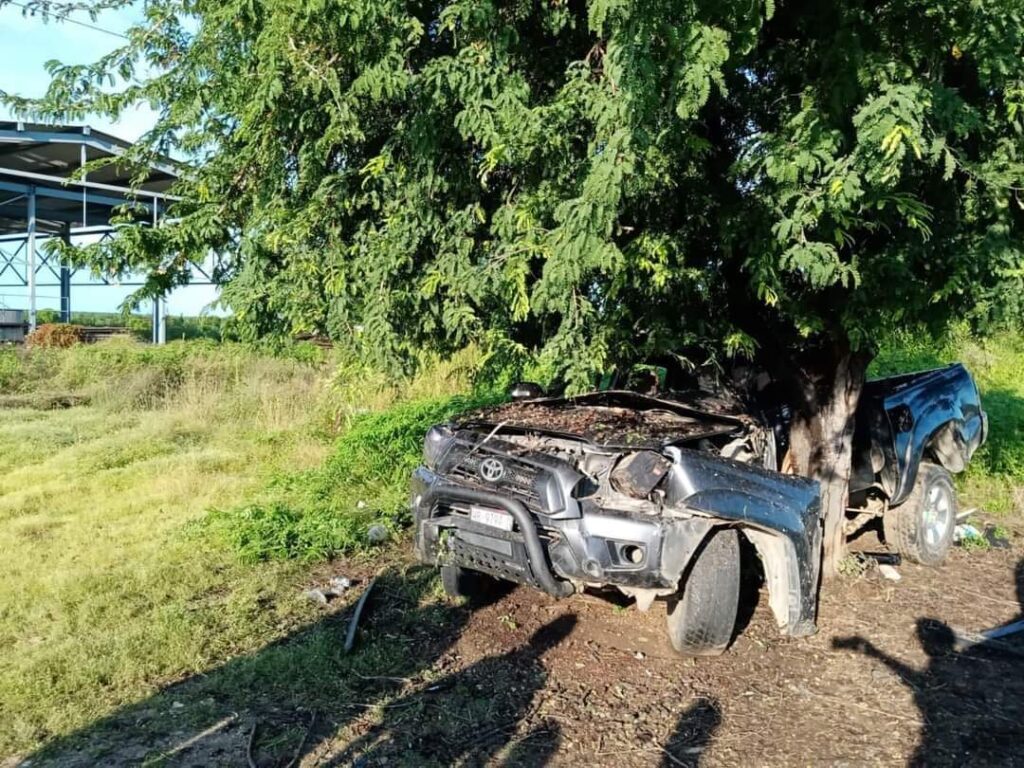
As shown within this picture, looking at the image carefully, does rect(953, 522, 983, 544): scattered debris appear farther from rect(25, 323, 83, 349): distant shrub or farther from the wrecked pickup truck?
rect(25, 323, 83, 349): distant shrub

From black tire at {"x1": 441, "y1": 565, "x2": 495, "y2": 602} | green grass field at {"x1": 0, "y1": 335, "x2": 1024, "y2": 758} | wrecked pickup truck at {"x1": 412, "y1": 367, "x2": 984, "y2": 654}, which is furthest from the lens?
black tire at {"x1": 441, "y1": 565, "x2": 495, "y2": 602}

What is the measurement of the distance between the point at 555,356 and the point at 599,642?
1743mm

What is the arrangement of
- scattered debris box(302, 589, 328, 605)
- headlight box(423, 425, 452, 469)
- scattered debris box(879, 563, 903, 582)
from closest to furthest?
1. headlight box(423, 425, 452, 469)
2. scattered debris box(302, 589, 328, 605)
3. scattered debris box(879, 563, 903, 582)

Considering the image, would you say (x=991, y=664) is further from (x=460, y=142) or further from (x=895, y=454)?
(x=460, y=142)

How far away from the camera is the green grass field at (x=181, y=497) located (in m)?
4.20

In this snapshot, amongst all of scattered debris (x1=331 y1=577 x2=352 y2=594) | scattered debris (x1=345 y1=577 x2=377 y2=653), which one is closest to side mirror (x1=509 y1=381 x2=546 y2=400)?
scattered debris (x1=345 y1=577 x2=377 y2=653)

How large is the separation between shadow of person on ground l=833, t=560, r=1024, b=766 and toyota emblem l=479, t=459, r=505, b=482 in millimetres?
2292

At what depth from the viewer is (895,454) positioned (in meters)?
5.91

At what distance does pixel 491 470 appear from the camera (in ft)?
14.4

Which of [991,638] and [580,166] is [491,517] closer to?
[580,166]

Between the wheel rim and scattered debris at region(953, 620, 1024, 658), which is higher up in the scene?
the wheel rim

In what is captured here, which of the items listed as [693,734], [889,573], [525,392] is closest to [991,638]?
[889,573]

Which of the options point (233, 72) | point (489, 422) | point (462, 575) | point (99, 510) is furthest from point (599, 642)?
point (99, 510)

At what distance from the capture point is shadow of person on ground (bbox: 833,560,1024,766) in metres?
3.59
